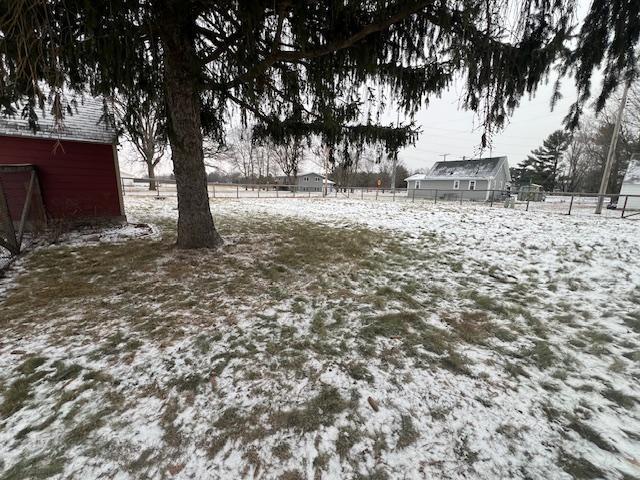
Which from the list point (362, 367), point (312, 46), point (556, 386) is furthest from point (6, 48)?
point (556, 386)

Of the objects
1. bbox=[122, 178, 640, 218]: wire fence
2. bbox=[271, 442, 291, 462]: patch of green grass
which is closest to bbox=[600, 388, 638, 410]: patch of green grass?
bbox=[271, 442, 291, 462]: patch of green grass

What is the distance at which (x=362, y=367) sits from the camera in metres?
2.36

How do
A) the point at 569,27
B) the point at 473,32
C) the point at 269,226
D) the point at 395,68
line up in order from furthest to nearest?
the point at 269,226 → the point at 395,68 → the point at 473,32 → the point at 569,27

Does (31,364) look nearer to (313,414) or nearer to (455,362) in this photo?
(313,414)

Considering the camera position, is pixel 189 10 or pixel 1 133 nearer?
pixel 189 10

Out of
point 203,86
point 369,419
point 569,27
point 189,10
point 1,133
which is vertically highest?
point 189,10

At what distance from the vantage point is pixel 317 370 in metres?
2.32

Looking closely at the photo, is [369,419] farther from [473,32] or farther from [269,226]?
[269,226]

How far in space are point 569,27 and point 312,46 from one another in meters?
2.67

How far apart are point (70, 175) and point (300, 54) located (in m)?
6.83

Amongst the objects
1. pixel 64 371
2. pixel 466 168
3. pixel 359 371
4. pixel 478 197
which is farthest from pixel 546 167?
pixel 64 371

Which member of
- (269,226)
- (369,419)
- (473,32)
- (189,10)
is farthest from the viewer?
(269,226)

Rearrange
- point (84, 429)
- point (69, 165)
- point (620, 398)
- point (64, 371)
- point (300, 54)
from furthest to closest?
1. point (69, 165)
2. point (300, 54)
3. point (64, 371)
4. point (620, 398)
5. point (84, 429)

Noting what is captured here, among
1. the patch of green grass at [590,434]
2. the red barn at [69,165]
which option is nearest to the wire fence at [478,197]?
the red barn at [69,165]
